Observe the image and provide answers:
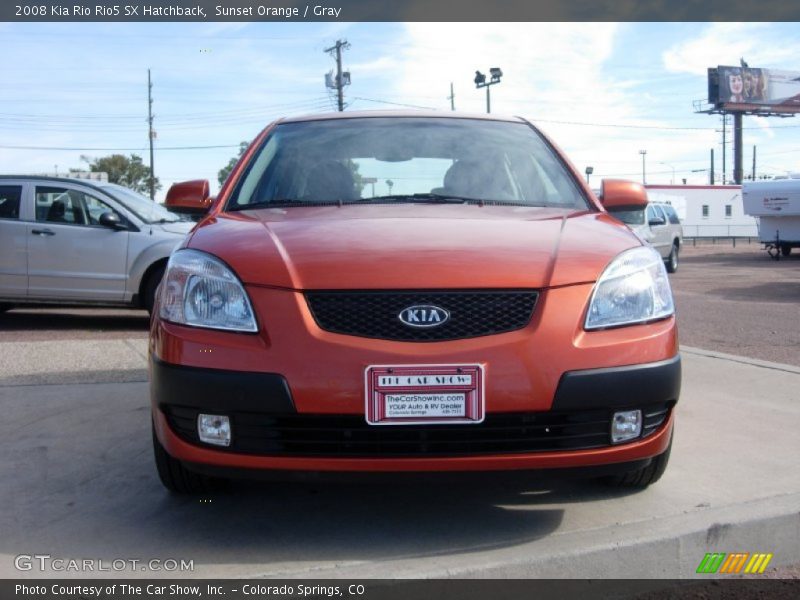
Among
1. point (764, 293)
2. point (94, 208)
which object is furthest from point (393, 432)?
point (764, 293)

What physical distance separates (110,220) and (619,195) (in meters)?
6.41

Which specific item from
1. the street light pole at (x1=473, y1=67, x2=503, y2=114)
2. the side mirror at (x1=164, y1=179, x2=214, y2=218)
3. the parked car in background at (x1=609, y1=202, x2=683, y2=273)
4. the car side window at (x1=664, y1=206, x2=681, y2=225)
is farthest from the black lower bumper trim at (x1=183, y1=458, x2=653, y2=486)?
the street light pole at (x1=473, y1=67, x2=503, y2=114)

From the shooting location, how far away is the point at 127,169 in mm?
Answer: 58938

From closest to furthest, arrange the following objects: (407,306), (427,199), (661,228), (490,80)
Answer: (407,306), (427,199), (661,228), (490,80)

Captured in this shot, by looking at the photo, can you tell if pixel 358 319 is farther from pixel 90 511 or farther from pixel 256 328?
pixel 90 511

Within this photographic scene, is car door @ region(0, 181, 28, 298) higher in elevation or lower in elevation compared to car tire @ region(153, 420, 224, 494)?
higher

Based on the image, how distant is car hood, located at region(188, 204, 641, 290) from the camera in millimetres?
2914

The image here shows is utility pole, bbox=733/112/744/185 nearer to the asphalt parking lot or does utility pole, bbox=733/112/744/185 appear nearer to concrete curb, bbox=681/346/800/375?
concrete curb, bbox=681/346/800/375

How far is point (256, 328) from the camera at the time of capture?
113 inches

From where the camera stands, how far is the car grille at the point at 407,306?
2.84 meters

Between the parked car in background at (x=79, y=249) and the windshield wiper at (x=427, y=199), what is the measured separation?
5672mm

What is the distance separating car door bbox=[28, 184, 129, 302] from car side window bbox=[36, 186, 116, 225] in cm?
1

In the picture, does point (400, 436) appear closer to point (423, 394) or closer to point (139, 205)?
point (423, 394)

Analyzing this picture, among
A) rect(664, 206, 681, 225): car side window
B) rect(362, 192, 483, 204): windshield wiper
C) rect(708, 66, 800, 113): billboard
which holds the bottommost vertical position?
rect(362, 192, 483, 204): windshield wiper
